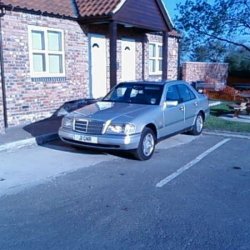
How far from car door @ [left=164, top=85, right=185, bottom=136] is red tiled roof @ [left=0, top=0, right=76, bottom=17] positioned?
198 inches

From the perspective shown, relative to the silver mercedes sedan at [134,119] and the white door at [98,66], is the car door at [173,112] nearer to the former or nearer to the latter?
the silver mercedes sedan at [134,119]

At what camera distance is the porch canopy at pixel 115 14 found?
40.3ft

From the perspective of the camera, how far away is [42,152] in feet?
26.5

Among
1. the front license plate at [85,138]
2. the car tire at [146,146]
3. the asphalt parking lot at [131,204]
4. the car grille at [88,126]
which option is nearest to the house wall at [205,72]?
the car tire at [146,146]

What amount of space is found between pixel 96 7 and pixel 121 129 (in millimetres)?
6993

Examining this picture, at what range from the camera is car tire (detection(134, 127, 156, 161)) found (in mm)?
7344

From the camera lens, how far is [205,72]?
26.7m

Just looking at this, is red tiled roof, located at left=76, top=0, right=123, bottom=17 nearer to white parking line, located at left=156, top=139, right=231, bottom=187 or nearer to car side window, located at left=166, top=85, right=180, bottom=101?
car side window, located at left=166, top=85, right=180, bottom=101

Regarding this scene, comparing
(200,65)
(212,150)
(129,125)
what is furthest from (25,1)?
(200,65)

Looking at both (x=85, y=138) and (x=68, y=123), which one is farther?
(x=68, y=123)

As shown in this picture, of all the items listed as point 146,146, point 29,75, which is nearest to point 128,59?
point 29,75

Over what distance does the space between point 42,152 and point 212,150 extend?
152 inches

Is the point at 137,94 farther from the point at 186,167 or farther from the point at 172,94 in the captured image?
the point at 186,167

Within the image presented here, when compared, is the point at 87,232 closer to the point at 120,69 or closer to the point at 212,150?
the point at 212,150
